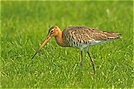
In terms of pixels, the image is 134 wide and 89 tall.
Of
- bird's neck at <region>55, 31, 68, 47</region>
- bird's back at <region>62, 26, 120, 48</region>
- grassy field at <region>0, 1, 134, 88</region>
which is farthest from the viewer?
bird's neck at <region>55, 31, 68, 47</region>

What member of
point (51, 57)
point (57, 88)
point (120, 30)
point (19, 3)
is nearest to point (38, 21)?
point (19, 3)

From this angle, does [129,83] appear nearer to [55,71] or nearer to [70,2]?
[55,71]

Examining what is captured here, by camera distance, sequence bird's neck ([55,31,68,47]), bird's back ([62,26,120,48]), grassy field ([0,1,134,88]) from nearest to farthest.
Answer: grassy field ([0,1,134,88]), bird's back ([62,26,120,48]), bird's neck ([55,31,68,47])

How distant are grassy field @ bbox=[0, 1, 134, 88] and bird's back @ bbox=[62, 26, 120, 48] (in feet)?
1.42

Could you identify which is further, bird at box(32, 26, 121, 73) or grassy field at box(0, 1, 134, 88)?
bird at box(32, 26, 121, 73)

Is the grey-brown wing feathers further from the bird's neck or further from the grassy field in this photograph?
the grassy field

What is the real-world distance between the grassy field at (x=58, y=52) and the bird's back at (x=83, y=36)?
0.43 m

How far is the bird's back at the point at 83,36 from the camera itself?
26.3 feet

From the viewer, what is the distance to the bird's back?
316 inches

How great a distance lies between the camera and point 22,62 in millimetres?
8453

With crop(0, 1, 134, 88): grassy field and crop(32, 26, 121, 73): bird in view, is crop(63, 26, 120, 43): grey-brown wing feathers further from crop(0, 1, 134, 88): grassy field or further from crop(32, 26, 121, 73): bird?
crop(0, 1, 134, 88): grassy field

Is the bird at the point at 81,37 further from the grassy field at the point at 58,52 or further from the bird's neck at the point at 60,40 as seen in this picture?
the grassy field at the point at 58,52

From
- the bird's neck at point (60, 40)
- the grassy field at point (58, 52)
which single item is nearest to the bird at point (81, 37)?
the bird's neck at point (60, 40)

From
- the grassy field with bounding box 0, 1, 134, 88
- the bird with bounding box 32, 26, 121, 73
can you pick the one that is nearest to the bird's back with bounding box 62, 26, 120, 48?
the bird with bounding box 32, 26, 121, 73
